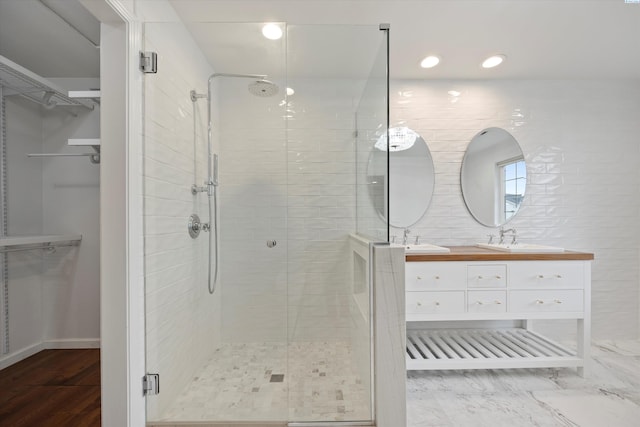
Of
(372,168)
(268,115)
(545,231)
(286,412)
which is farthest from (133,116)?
(545,231)

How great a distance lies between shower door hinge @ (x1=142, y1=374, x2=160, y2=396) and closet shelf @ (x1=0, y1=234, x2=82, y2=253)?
4.50 ft

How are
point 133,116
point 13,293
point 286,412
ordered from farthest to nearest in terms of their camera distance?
point 13,293 < point 286,412 < point 133,116

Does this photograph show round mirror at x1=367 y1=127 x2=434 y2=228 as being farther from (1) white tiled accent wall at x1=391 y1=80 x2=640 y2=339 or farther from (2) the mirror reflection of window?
(2) the mirror reflection of window

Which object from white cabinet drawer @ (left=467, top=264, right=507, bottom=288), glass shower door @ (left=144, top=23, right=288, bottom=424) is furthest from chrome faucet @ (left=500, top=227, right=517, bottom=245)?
glass shower door @ (left=144, top=23, right=288, bottom=424)

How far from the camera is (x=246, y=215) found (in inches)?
66.4

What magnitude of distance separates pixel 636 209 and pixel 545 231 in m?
0.88

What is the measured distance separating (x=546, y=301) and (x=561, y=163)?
1405mm

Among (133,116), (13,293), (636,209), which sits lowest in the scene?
(13,293)

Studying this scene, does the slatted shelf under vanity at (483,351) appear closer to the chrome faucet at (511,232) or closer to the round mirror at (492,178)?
the chrome faucet at (511,232)

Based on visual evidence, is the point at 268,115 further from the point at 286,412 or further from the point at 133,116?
the point at 286,412

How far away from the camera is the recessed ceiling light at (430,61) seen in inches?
95.4

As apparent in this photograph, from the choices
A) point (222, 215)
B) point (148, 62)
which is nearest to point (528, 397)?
point (222, 215)

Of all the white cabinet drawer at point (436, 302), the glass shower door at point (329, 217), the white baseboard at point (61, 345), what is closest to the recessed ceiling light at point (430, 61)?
the glass shower door at point (329, 217)

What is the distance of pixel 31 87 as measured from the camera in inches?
89.2
